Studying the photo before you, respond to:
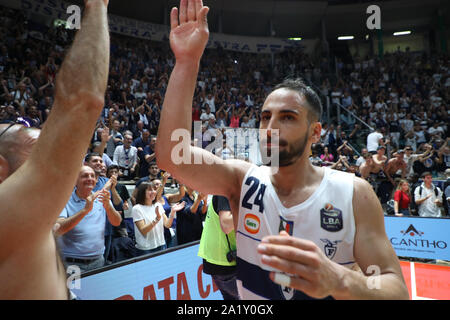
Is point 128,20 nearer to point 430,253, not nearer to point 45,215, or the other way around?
point 430,253

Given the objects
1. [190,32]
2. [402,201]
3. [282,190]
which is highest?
[190,32]

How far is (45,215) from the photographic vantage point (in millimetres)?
874

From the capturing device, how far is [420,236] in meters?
6.93

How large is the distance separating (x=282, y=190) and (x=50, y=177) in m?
1.12

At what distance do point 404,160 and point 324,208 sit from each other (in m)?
10.1

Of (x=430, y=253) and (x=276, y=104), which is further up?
(x=276, y=104)

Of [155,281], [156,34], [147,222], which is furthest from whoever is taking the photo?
[156,34]

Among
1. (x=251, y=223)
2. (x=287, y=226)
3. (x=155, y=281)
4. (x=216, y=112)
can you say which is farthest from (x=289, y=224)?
(x=216, y=112)

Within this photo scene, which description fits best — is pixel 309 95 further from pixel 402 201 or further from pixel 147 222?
pixel 402 201

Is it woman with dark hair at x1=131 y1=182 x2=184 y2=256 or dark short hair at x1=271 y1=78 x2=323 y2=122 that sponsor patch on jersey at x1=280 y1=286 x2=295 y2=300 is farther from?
woman with dark hair at x1=131 y1=182 x2=184 y2=256

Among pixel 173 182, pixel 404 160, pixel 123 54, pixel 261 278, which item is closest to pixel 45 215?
pixel 261 278

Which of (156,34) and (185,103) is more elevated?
(156,34)

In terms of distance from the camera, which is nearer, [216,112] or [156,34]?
[216,112]

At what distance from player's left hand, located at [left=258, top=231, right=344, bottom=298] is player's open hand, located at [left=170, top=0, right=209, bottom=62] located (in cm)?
86
